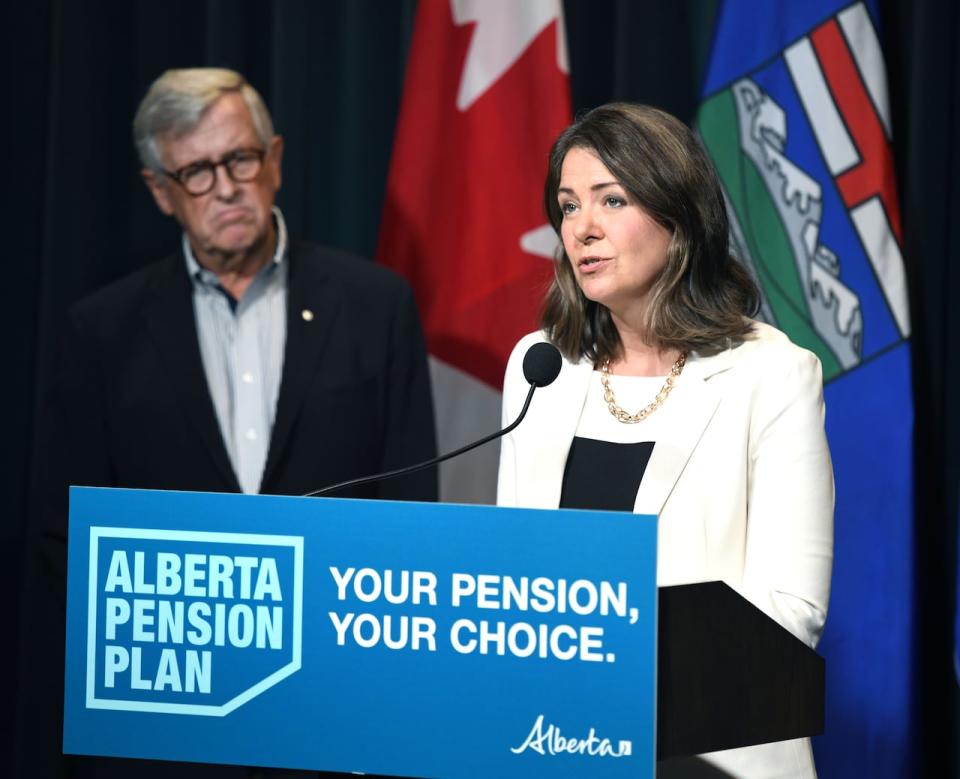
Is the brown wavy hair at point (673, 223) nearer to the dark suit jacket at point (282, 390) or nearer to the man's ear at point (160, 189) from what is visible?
the dark suit jacket at point (282, 390)

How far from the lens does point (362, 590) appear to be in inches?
53.4

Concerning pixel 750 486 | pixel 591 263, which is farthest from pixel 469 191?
pixel 750 486

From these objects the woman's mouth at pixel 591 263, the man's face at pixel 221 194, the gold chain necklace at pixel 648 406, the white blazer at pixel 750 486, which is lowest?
the white blazer at pixel 750 486

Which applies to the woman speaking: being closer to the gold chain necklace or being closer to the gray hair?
the gold chain necklace

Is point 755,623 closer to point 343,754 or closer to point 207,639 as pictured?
point 343,754

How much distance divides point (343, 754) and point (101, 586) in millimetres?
344

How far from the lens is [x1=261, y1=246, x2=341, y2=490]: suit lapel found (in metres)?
2.66

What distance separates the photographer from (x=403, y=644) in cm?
135

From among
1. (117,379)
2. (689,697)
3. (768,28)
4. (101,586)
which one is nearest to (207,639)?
(101,586)

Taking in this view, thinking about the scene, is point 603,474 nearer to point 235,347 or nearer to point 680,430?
point 680,430

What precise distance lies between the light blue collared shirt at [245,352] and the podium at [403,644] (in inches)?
50.2

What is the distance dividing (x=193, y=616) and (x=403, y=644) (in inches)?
9.6

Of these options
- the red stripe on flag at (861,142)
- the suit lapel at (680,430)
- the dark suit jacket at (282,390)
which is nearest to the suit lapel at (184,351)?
the dark suit jacket at (282,390)

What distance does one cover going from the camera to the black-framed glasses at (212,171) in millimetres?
2756
